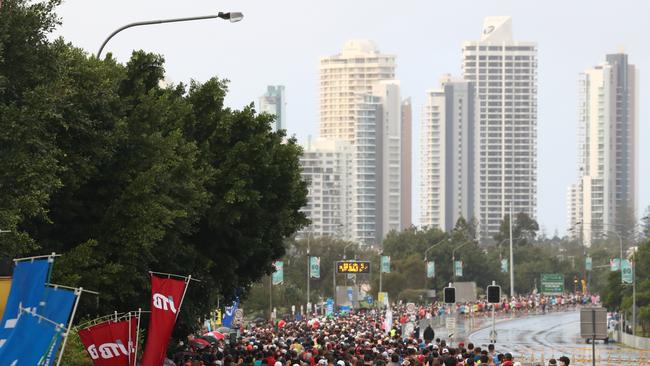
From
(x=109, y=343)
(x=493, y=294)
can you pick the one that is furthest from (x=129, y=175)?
(x=493, y=294)

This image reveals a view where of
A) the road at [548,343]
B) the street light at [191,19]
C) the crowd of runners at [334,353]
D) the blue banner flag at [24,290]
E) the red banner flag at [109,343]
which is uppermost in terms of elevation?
the street light at [191,19]

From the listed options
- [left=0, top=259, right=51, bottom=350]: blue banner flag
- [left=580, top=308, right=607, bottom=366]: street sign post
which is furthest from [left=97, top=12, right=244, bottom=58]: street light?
[left=0, top=259, right=51, bottom=350]: blue banner flag

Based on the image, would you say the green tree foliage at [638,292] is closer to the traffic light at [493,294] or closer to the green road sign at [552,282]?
the green road sign at [552,282]

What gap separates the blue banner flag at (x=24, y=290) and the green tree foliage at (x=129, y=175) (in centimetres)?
833

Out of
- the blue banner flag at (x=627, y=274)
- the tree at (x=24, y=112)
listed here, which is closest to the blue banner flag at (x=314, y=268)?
the blue banner flag at (x=627, y=274)

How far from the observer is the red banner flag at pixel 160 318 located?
20.3 metres

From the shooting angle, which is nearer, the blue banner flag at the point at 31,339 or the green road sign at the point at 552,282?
the blue banner flag at the point at 31,339

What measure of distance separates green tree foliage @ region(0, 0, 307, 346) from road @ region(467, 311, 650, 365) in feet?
43.7

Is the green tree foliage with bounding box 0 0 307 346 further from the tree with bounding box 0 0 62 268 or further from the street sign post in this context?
the street sign post

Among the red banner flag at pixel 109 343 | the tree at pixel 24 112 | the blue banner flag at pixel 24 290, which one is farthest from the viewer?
the tree at pixel 24 112

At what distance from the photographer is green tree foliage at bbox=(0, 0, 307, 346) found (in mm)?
22312

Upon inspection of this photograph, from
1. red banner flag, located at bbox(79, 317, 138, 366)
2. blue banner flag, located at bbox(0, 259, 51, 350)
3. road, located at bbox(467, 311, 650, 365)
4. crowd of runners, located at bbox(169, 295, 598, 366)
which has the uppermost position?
blue banner flag, located at bbox(0, 259, 51, 350)

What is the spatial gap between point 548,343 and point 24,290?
235ft

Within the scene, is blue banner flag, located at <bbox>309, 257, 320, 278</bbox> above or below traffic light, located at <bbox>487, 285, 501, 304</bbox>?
above
